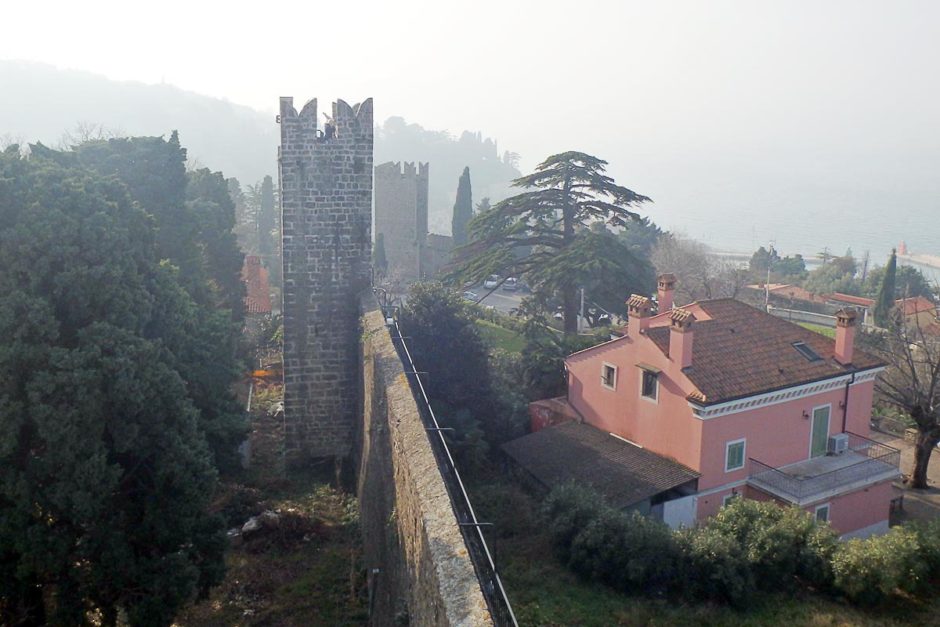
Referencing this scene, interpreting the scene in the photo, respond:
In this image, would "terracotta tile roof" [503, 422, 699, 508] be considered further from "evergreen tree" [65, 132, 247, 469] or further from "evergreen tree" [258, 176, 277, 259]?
"evergreen tree" [258, 176, 277, 259]

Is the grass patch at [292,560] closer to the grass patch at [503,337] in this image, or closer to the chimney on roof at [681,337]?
the chimney on roof at [681,337]

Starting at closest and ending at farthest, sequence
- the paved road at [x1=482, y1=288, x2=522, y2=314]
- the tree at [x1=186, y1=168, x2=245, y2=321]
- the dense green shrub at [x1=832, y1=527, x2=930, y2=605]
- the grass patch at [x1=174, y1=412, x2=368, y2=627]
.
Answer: the grass patch at [x1=174, y1=412, x2=368, y2=627]
the dense green shrub at [x1=832, y1=527, x2=930, y2=605]
the tree at [x1=186, y1=168, x2=245, y2=321]
the paved road at [x1=482, y1=288, x2=522, y2=314]

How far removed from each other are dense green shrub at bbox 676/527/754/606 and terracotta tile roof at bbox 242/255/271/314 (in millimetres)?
23177

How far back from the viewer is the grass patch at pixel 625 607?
1176 centimetres

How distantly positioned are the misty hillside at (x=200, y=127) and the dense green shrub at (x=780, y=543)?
341 ft

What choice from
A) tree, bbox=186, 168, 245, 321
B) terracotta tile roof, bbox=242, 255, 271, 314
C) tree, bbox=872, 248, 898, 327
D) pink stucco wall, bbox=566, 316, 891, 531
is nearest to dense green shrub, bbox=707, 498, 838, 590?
pink stucco wall, bbox=566, 316, 891, 531

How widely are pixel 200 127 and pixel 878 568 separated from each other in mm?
153931

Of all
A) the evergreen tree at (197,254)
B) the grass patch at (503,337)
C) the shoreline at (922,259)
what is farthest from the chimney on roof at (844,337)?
the shoreline at (922,259)

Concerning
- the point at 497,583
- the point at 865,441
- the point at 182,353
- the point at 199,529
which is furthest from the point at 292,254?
the point at 865,441

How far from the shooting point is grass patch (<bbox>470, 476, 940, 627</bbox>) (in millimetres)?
11758

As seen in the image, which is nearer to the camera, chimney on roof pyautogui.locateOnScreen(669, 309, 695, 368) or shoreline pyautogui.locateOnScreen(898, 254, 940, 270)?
chimney on roof pyautogui.locateOnScreen(669, 309, 695, 368)

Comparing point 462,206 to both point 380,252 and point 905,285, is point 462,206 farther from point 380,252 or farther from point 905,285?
point 905,285

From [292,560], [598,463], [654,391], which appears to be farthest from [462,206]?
[292,560]

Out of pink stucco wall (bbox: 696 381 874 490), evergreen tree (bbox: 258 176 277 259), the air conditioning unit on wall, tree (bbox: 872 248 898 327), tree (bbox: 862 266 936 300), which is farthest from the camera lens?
evergreen tree (bbox: 258 176 277 259)
